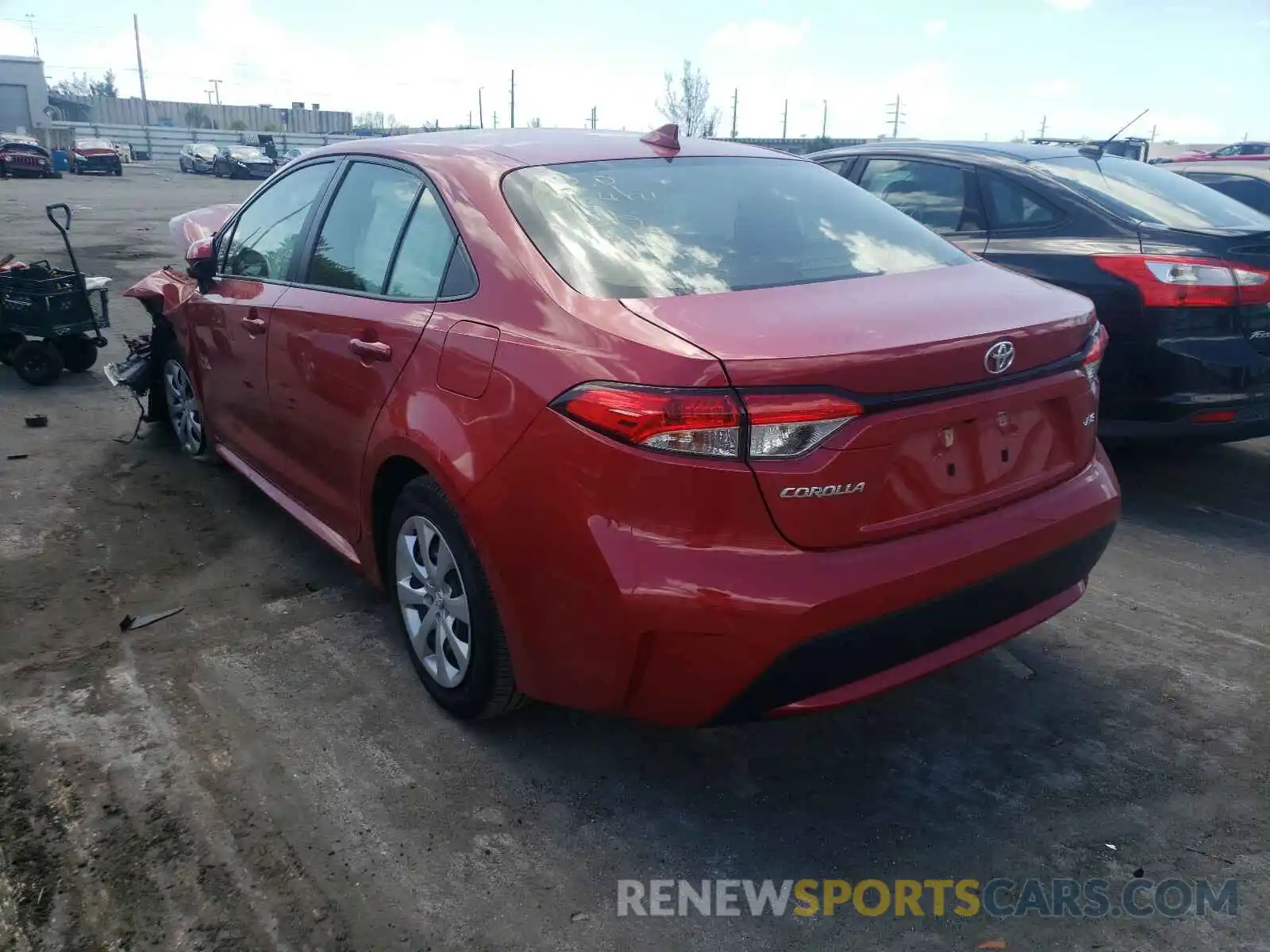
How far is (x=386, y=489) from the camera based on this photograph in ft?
10.5

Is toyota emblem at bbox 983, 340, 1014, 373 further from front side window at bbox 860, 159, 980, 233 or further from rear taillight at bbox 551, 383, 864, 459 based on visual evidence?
front side window at bbox 860, 159, 980, 233

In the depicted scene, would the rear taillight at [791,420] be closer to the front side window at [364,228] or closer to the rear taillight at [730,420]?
the rear taillight at [730,420]

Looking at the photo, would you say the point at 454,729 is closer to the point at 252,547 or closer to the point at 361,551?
the point at 361,551

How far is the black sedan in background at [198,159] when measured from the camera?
1770 inches

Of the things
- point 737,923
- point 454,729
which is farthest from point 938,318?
point 454,729

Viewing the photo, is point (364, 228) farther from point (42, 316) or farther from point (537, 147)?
point (42, 316)

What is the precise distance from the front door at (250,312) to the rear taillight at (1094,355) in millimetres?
2740

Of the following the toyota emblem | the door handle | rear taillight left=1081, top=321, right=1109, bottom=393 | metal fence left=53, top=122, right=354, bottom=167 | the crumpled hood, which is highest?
metal fence left=53, top=122, right=354, bottom=167

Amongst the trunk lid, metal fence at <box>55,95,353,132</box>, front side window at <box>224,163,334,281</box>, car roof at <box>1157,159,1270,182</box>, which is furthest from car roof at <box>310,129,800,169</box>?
metal fence at <box>55,95,353,132</box>

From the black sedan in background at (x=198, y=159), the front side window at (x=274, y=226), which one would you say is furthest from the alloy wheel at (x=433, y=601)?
the black sedan in background at (x=198, y=159)

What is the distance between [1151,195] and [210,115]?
332ft

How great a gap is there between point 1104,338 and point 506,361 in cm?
177

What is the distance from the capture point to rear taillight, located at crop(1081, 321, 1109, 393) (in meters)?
2.75

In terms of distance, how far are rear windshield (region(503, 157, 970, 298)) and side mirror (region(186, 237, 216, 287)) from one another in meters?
2.10
